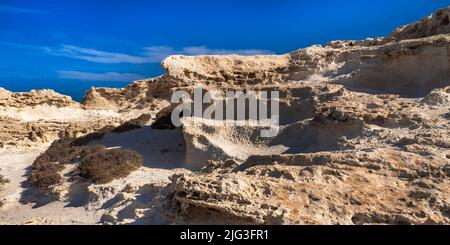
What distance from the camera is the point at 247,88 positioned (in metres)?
12.6

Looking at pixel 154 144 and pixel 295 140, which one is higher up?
pixel 295 140

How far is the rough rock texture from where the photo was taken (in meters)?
5.36

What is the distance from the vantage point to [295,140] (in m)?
10.6

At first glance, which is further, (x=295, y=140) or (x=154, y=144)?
(x=154, y=144)

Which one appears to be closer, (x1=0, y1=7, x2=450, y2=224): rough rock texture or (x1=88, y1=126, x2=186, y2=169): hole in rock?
(x1=0, y1=7, x2=450, y2=224): rough rock texture

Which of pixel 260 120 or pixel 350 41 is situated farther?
pixel 350 41

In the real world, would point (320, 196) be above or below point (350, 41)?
below

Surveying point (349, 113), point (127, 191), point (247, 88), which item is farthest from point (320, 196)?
point (247, 88)

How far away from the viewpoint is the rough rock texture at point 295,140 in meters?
5.36

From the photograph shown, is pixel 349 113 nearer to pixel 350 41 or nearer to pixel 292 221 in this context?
pixel 292 221

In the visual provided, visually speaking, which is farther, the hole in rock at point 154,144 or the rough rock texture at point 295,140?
the hole in rock at point 154,144

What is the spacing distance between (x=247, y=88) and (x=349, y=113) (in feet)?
12.9
